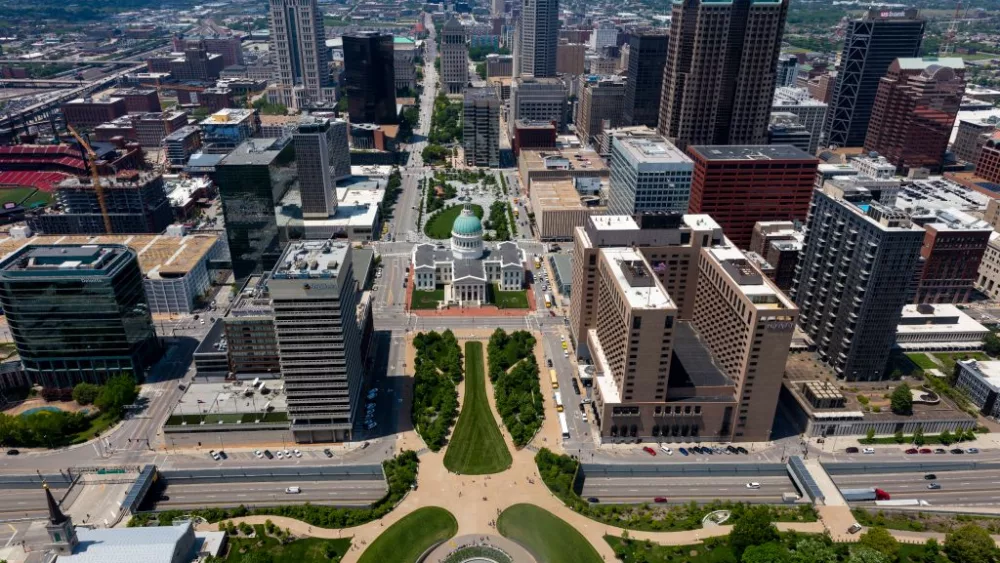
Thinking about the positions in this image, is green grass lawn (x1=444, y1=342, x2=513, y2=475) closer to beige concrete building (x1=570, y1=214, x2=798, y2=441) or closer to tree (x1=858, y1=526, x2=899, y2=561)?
beige concrete building (x1=570, y1=214, x2=798, y2=441)

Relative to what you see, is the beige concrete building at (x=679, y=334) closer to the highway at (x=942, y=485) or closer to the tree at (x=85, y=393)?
the highway at (x=942, y=485)

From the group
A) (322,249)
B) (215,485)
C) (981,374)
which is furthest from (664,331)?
(215,485)

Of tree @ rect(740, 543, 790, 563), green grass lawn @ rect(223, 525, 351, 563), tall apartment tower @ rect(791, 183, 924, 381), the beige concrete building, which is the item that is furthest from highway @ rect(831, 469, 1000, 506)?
green grass lawn @ rect(223, 525, 351, 563)

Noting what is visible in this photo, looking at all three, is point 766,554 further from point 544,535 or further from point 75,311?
point 75,311

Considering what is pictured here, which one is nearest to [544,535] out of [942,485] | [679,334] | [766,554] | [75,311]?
[766,554]

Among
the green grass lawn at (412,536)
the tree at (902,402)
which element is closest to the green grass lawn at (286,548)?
the green grass lawn at (412,536)

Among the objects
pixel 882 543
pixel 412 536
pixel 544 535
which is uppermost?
pixel 882 543
